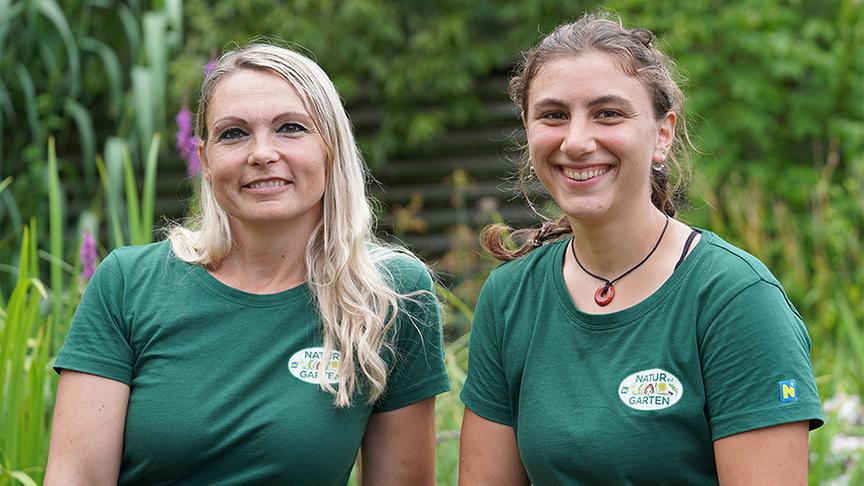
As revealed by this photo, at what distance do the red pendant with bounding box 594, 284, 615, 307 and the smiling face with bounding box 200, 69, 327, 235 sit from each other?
616mm

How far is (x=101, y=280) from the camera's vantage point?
2430 mm

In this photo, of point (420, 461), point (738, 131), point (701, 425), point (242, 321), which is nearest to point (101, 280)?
point (242, 321)

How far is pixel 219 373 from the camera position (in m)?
2.34

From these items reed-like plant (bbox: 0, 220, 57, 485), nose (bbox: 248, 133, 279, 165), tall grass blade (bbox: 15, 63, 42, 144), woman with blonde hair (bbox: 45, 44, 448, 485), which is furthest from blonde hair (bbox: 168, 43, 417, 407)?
tall grass blade (bbox: 15, 63, 42, 144)

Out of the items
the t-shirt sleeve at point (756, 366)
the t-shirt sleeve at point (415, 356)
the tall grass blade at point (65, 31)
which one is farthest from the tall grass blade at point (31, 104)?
the t-shirt sleeve at point (756, 366)

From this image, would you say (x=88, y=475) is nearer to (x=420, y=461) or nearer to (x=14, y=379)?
(x=14, y=379)

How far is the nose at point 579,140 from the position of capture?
2137 millimetres

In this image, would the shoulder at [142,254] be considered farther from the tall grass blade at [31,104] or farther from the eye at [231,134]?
the tall grass blade at [31,104]

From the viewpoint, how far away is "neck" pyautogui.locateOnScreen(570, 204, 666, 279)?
2.23 meters

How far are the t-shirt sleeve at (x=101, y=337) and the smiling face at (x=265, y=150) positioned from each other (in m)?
0.31

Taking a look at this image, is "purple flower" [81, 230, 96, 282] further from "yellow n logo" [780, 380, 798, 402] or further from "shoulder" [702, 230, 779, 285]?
"yellow n logo" [780, 380, 798, 402]

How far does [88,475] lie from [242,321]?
43 centimetres

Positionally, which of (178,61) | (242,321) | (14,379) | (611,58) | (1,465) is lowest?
(1,465)

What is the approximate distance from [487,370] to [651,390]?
1.32 ft
